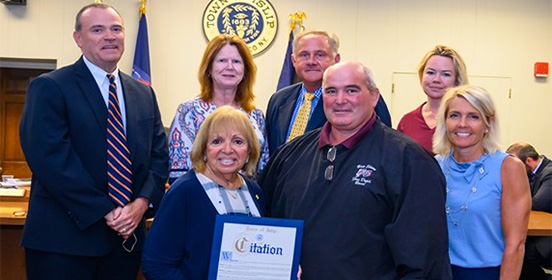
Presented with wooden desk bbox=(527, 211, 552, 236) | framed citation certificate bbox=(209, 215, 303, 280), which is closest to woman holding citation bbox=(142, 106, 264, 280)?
framed citation certificate bbox=(209, 215, 303, 280)

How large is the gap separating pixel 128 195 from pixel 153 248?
59 cm

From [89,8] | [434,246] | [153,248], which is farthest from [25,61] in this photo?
[434,246]

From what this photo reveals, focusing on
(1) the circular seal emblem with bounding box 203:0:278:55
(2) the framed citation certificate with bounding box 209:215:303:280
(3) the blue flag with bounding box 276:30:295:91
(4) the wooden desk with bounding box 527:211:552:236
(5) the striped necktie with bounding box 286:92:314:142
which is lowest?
(4) the wooden desk with bounding box 527:211:552:236

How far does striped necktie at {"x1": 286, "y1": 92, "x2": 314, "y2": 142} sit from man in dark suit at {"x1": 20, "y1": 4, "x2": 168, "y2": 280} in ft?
2.58

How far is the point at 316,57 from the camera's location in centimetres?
324

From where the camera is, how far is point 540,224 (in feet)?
14.6

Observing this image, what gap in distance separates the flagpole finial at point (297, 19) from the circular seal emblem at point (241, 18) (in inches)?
7.3

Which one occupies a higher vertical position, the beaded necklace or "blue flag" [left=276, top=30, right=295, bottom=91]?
"blue flag" [left=276, top=30, right=295, bottom=91]

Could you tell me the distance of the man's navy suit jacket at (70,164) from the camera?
2406 mm

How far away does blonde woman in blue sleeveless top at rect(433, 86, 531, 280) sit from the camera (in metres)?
2.41

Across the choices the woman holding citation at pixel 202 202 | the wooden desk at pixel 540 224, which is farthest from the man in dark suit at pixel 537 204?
A: the woman holding citation at pixel 202 202

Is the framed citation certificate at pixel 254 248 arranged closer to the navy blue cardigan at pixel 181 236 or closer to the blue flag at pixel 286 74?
the navy blue cardigan at pixel 181 236

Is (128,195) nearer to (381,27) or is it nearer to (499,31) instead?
(381,27)

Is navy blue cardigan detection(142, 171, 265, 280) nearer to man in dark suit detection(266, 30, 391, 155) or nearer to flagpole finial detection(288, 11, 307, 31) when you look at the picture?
man in dark suit detection(266, 30, 391, 155)
